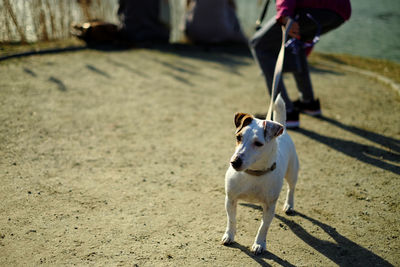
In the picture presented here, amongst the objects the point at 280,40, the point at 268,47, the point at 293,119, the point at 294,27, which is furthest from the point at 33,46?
the point at 294,27

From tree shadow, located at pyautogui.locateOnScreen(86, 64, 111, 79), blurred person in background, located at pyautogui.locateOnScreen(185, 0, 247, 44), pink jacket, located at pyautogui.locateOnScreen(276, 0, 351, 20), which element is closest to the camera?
pink jacket, located at pyautogui.locateOnScreen(276, 0, 351, 20)

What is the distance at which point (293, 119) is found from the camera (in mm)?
4898

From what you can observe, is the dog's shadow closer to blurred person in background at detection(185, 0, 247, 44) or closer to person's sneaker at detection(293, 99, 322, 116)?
person's sneaker at detection(293, 99, 322, 116)

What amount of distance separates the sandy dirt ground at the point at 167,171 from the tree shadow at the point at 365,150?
0.5 inches

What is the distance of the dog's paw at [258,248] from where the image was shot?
2.77m

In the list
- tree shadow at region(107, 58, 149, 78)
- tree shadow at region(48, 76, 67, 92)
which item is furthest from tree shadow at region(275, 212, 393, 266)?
tree shadow at region(107, 58, 149, 78)

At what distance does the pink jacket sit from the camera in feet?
13.3

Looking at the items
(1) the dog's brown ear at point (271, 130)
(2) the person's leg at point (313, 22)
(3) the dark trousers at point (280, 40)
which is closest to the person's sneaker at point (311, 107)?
(3) the dark trousers at point (280, 40)

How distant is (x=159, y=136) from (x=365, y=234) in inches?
103

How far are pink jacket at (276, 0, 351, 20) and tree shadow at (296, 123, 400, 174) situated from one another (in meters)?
1.50

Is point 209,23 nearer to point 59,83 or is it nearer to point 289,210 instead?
point 59,83

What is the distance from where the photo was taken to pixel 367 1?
15.5 metres

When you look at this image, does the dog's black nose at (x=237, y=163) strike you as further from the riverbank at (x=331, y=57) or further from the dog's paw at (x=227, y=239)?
the riverbank at (x=331, y=57)

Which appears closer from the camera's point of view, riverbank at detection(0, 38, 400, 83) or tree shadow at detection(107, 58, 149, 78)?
tree shadow at detection(107, 58, 149, 78)
